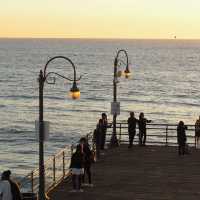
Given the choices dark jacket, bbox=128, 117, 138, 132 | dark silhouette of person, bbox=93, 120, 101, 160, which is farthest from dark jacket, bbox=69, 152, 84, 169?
dark jacket, bbox=128, 117, 138, 132

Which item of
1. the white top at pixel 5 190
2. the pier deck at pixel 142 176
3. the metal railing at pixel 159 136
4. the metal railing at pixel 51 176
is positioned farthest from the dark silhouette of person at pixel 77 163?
the metal railing at pixel 159 136

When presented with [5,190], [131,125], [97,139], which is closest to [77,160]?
[5,190]

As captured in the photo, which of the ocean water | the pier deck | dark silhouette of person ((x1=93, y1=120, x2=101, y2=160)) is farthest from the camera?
the ocean water

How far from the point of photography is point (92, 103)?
87312 mm

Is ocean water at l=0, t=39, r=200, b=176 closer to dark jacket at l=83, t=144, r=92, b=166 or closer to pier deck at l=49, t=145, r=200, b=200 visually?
pier deck at l=49, t=145, r=200, b=200

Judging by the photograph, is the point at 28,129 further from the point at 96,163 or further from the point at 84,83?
the point at 84,83

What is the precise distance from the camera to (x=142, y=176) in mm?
23547

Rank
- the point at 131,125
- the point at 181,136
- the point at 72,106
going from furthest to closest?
the point at 72,106 → the point at 131,125 → the point at 181,136

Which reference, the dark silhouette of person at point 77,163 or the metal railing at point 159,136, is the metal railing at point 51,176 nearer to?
the dark silhouette of person at point 77,163

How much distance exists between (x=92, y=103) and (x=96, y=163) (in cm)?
6144

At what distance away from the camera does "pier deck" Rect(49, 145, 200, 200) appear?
821 inches

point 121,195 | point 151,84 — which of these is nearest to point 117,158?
point 121,195

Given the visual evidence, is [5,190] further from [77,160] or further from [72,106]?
[72,106]

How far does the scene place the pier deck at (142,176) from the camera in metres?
20.8
